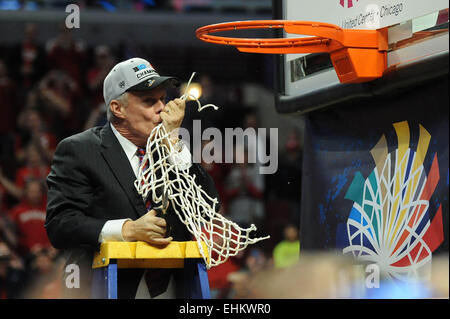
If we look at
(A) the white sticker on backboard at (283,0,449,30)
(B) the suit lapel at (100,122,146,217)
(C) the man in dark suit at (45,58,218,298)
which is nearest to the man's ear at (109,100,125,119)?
(C) the man in dark suit at (45,58,218,298)

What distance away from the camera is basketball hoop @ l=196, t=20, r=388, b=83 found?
3.12 m

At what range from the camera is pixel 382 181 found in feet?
11.4

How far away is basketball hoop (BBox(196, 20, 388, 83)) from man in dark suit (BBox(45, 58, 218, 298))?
0.31 m

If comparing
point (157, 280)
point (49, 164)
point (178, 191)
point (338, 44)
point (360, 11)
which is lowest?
point (157, 280)

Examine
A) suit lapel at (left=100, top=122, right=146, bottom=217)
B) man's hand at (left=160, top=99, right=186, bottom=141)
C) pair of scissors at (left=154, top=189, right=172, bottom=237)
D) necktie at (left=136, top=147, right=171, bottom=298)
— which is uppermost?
man's hand at (left=160, top=99, right=186, bottom=141)

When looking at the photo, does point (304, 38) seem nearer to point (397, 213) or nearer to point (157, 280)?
point (397, 213)

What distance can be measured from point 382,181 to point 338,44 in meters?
0.62

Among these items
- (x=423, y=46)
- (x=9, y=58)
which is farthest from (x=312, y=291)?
(x=9, y=58)

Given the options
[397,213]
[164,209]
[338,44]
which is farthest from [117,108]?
[397,213]

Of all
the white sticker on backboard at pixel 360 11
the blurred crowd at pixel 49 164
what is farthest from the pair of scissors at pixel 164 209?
the blurred crowd at pixel 49 164

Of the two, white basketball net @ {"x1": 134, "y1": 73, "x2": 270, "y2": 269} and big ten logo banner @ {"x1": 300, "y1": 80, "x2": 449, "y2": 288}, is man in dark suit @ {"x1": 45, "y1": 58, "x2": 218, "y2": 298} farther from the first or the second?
big ten logo banner @ {"x1": 300, "y1": 80, "x2": 449, "y2": 288}

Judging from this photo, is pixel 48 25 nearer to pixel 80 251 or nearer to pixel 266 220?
pixel 266 220

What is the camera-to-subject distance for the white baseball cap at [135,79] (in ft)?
10.2

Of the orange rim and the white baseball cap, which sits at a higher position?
the orange rim
